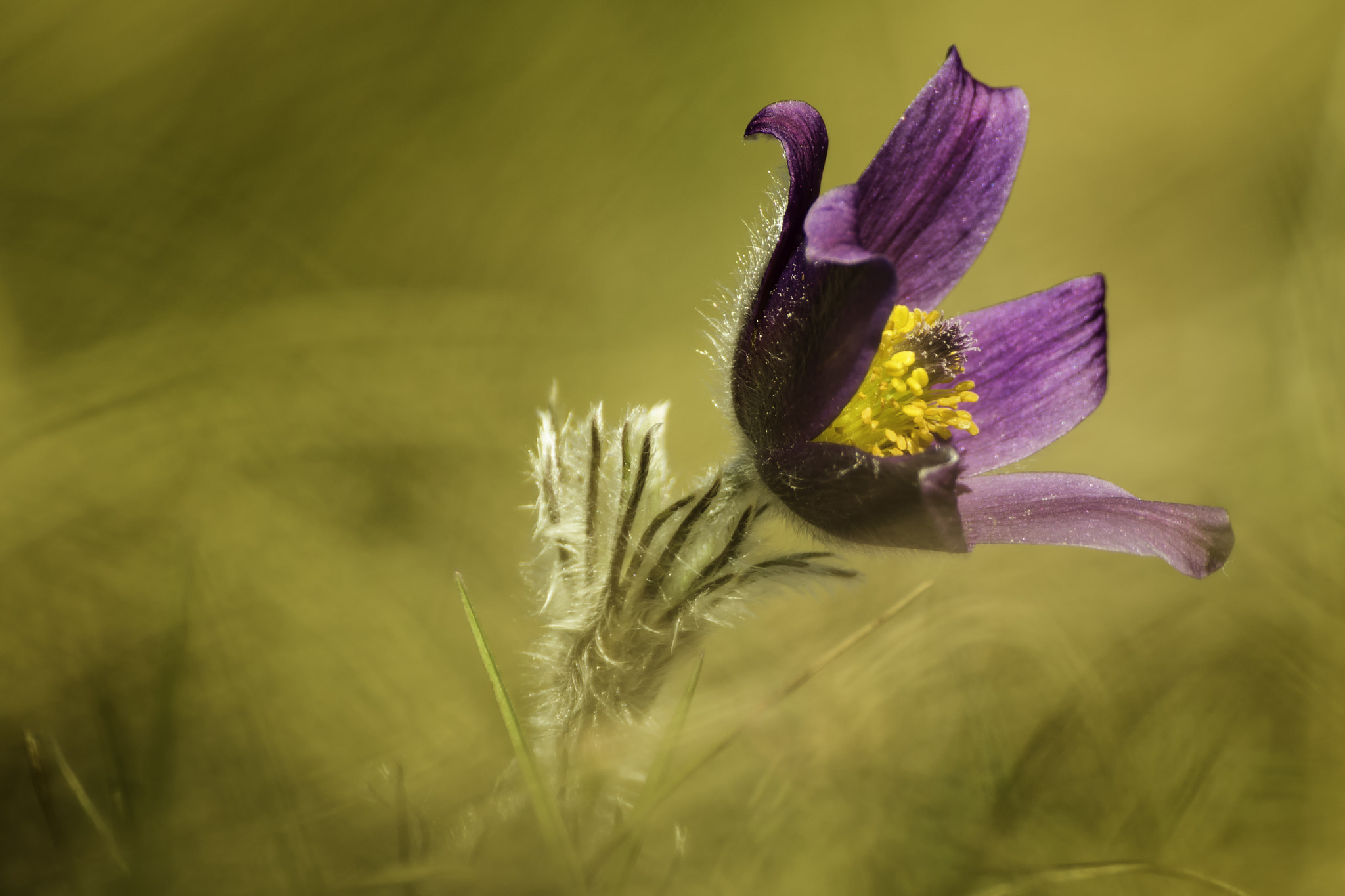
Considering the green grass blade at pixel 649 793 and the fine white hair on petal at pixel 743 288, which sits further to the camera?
the fine white hair on petal at pixel 743 288

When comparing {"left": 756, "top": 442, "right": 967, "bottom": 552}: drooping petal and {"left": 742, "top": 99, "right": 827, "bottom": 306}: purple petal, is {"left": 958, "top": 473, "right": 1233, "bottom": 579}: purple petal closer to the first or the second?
{"left": 756, "top": 442, "right": 967, "bottom": 552}: drooping petal

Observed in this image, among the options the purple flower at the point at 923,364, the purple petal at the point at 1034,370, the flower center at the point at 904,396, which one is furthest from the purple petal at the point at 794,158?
the purple petal at the point at 1034,370

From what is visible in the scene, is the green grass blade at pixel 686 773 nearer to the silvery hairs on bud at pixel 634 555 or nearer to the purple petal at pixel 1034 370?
the silvery hairs on bud at pixel 634 555

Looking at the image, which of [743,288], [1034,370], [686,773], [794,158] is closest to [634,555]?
[686,773]

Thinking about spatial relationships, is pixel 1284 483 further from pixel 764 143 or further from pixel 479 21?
pixel 479 21

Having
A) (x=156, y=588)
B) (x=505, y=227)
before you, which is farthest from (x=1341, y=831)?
(x=505, y=227)

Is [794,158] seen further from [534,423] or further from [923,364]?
[534,423]
